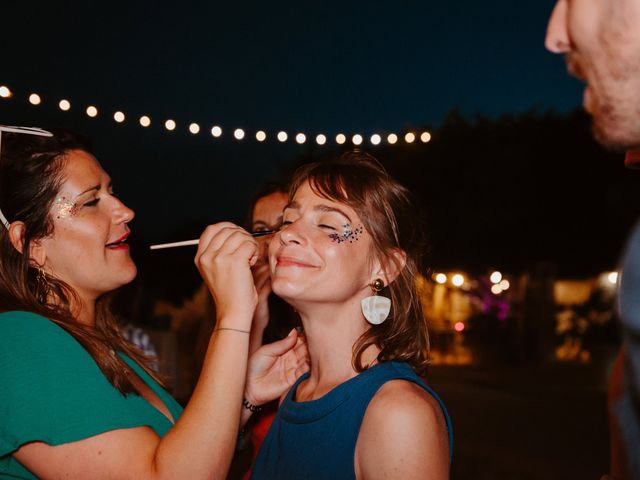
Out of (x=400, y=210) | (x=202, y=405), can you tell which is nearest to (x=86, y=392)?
(x=202, y=405)

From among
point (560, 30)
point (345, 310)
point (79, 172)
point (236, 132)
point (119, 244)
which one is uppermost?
point (236, 132)

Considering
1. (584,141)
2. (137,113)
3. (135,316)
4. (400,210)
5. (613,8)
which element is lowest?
(135,316)

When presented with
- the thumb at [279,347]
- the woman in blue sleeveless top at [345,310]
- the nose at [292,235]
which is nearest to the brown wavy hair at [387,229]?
the woman in blue sleeveless top at [345,310]

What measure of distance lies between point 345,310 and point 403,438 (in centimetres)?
66

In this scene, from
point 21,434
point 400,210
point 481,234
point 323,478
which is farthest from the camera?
point 481,234

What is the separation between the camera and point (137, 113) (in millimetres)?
4797

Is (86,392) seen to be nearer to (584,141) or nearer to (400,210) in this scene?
(400,210)

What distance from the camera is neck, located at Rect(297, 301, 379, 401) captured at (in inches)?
88.7

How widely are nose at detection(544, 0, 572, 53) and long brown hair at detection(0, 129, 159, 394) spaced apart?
4.96ft

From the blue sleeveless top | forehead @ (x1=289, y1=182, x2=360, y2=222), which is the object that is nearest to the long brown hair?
the blue sleeveless top

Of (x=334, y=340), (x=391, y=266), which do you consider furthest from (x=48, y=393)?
(x=391, y=266)

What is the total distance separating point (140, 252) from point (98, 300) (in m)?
0.93

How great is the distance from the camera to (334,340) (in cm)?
228

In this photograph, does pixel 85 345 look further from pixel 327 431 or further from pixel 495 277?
pixel 495 277
